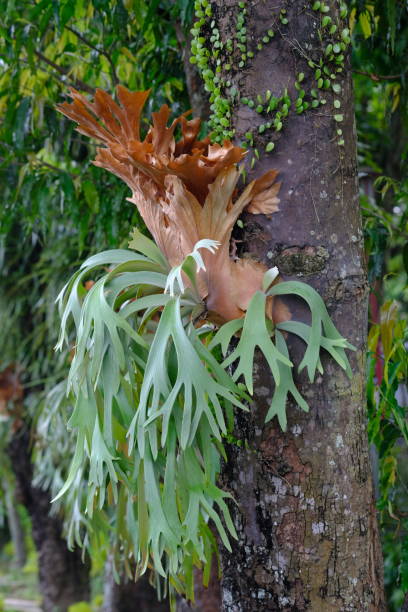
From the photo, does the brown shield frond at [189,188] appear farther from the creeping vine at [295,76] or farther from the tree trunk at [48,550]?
the tree trunk at [48,550]

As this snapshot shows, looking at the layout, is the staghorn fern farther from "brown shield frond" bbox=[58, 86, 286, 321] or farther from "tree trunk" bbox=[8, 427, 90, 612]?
"tree trunk" bbox=[8, 427, 90, 612]

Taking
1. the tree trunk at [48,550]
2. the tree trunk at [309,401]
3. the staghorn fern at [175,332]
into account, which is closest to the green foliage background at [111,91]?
the tree trunk at [309,401]

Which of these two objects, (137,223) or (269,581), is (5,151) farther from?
(269,581)

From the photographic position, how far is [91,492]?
3.19 ft

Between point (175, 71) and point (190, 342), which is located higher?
point (175, 71)

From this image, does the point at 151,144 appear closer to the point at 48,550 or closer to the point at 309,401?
the point at 309,401

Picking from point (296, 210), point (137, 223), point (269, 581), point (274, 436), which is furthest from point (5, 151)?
point (269, 581)

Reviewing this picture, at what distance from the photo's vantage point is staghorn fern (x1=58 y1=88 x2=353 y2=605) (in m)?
0.91

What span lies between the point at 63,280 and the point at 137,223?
4.06 ft

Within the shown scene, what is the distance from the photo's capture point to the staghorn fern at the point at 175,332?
91 centimetres

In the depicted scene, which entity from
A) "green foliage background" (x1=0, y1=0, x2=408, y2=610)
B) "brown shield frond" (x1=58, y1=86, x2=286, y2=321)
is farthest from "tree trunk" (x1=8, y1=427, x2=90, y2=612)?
"brown shield frond" (x1=58, y1=86, x2=286, y2=321)

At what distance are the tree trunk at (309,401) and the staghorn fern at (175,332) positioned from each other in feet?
0.13

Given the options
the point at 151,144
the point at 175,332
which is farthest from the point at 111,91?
the point at 175,332

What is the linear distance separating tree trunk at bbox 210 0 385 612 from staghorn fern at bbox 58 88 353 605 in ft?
0.13
